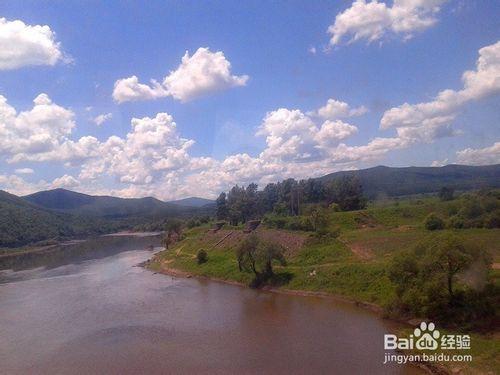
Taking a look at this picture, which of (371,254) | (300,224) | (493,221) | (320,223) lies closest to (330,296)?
(371,254)

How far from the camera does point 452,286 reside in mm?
34094

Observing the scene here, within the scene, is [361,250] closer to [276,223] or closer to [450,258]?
[276,223]

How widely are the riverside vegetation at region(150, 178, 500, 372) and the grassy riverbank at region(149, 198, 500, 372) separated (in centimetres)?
14

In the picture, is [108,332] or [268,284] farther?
[268,284]

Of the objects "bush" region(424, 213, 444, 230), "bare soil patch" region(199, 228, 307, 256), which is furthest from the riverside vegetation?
"bare soil patch" region(199, 228, 307, 256)

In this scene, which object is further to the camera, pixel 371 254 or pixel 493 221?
pixel 493 221

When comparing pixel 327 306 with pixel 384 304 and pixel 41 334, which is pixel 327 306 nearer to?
pixel 384 304

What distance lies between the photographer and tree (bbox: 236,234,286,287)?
53.2 m

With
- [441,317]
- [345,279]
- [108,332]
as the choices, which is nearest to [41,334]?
[108,332]

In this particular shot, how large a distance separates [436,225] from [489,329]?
31317 mm

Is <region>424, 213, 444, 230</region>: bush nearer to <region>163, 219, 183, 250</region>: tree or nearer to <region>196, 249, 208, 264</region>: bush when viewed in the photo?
<region>196, 249, 208, 264</region>: bush

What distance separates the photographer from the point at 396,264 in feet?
117

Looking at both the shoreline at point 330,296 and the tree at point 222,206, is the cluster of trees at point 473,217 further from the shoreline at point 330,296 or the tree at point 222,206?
→ the tree at point 222,206

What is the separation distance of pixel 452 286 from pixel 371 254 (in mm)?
18385
